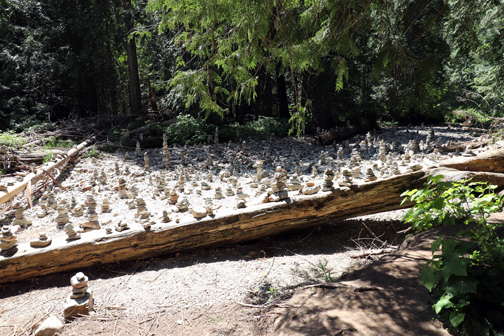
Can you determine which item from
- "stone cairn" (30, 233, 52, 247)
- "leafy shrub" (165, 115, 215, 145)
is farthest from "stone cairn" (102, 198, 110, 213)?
"leafy shrub" (165, 115, 215, 145)

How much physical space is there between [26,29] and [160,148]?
10.8 m

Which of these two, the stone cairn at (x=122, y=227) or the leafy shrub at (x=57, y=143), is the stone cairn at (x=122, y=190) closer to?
the stone cairn at (x=122, y=227)

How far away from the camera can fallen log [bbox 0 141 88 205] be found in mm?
5293

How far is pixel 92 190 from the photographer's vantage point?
6.75 m

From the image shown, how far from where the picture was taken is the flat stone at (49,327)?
2.78 metres

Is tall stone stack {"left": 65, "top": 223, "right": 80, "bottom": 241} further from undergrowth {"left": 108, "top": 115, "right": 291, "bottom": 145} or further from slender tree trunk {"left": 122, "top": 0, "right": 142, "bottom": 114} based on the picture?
slender tree trunk {"left": 122, "top": 0, "right": 142, "bottom": 114}

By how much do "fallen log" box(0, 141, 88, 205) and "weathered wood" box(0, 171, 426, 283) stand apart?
6.06ft

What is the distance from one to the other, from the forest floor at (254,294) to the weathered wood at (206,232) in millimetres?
177

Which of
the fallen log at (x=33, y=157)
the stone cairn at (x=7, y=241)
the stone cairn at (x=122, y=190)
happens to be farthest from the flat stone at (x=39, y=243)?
the fallen log at (x=33, y=157)

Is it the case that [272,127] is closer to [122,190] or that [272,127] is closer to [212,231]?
[122,190]

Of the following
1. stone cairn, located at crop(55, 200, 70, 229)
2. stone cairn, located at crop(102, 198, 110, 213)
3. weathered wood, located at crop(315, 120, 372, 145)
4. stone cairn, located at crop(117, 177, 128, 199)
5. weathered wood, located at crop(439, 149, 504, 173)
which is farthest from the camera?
weathered wood, located at crop(315, 120, 372, 145)

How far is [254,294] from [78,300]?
183cm

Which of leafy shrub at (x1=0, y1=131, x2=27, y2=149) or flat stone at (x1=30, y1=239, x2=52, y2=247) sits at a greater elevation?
leafy shrub at (x1=0, y1=131, x2=27, y2=149)

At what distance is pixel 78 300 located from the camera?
10.2 ft
